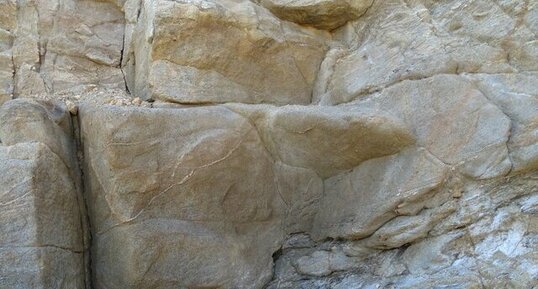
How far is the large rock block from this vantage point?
4.31 meters

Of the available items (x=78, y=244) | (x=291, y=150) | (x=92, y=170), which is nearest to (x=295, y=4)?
(x=291, y=150)

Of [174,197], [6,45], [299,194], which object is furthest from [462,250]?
[6,45]

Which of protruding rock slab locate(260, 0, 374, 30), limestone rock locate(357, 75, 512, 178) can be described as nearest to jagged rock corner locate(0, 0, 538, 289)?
limestone rock locate(357, 75, 512, 178)

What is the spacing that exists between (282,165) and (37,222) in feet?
5.51

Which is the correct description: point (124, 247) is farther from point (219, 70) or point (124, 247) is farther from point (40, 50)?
point (40, 50)

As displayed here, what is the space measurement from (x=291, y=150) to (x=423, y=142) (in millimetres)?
916

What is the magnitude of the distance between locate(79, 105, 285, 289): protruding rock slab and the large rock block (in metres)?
0.54

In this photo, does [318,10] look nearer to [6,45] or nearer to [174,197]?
[174,197]

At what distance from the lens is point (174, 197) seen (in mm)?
3682

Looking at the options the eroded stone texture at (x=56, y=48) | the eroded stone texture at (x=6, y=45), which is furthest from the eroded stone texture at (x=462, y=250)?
the eroded stone texture at (x=6, y=45)

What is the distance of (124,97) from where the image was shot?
4473 mm

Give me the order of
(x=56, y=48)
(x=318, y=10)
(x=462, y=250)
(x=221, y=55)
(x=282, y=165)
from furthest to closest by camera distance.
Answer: (x=56, y=48) → (x=318, y=10) → (x=221, y=55) → (x=282, y=165) → (x=462, y=250)

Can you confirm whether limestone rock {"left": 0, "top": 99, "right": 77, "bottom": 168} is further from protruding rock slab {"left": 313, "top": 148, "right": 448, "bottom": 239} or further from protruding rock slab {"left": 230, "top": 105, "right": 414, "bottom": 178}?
protruding rock slab {"left": 313, "top": 148, "right": 448, "bottom": 239}

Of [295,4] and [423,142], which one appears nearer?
[423,142]
